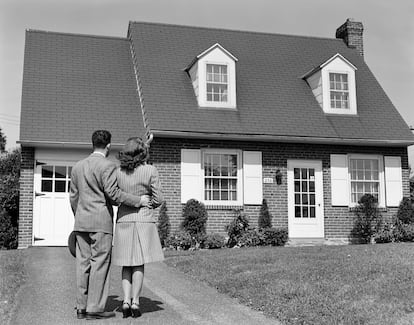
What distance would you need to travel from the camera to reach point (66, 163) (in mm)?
14547

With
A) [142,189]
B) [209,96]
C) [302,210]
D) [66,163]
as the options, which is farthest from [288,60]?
[142,189]

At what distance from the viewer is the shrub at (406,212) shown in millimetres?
15766

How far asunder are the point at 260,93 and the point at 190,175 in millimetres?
3622

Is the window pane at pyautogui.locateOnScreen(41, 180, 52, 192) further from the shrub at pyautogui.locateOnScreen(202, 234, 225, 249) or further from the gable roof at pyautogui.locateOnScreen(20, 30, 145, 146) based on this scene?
the shrub at pyautogui.locateOnScreen(202, 234, 225, 249)

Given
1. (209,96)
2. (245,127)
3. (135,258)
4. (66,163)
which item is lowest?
(135,258)

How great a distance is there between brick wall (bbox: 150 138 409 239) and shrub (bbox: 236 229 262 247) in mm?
478

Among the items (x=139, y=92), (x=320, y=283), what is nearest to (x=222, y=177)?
(x=139, y=92)

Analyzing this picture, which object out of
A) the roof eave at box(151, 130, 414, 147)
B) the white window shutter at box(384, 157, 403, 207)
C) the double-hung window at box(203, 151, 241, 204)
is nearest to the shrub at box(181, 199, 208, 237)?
the double-hung window at box(203, 151, 241, 204)

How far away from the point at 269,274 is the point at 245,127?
24.1ft

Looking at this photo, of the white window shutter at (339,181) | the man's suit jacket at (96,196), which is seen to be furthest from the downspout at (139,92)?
the man's suit jacket at (96,196)

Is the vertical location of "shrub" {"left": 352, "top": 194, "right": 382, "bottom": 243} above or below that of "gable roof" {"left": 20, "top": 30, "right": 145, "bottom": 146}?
below

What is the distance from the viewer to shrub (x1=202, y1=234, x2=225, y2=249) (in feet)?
46.1

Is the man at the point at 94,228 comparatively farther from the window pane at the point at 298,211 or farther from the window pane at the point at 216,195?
the window pane at the point at 298,211

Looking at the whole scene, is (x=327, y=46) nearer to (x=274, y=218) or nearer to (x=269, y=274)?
(x=274, y=218)
